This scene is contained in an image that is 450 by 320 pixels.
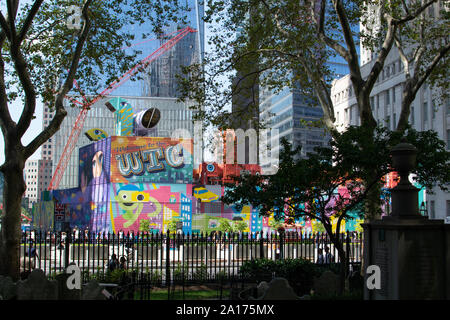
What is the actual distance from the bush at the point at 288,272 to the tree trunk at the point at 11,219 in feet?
23.2

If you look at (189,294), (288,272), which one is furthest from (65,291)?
(288,272)

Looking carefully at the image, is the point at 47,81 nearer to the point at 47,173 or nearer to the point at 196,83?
the point at 196,83

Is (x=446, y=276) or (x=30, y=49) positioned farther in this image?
(x=30, y=49)

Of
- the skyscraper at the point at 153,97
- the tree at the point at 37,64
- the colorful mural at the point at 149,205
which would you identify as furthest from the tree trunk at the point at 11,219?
the skyscraper at the point at 153,97

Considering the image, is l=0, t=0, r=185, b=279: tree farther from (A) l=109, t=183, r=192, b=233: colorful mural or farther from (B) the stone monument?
(A) l=109, t=183, r=192, b=233: colorful mural

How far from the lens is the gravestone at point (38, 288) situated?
1186cm

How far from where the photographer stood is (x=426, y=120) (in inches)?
1879

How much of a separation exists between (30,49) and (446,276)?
1650 cm

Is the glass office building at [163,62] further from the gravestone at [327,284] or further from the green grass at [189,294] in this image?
the gravestone at [327,284]

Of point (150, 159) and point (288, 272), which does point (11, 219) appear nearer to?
point (288, 272)

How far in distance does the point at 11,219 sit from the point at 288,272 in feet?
30.0

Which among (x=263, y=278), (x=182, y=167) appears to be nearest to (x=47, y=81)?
(x=263, y=278)

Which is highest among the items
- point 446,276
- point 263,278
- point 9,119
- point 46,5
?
point 46,5

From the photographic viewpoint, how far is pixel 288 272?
1697cm
